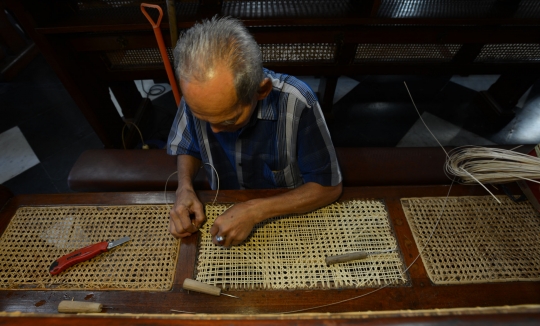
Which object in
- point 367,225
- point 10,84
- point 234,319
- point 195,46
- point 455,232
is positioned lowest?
point 455,232

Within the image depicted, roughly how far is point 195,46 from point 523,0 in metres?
2.42

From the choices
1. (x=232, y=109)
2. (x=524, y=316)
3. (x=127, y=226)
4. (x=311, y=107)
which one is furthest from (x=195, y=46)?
(x=524, y=316)

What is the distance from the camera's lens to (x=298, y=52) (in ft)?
6.79

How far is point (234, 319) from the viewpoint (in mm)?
540

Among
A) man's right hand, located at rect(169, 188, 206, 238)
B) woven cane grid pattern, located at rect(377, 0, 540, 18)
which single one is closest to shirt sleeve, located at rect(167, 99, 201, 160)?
man's right hand, located at rect(169, 188, 206, 238)

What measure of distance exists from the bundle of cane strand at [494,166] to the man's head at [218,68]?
0.91 m

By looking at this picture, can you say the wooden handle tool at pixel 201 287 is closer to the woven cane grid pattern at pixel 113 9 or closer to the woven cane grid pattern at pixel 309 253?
the woven cane grid pattern at pixel 309 253

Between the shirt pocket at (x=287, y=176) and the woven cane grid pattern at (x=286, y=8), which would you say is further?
the woven cane grid pattern at (x=286, y=8)

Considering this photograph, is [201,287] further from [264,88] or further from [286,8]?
[286,8]

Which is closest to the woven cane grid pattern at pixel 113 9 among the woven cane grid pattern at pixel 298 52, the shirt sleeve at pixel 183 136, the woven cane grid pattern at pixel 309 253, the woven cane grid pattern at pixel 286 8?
the woven cane grid pattern at pixel 286 8

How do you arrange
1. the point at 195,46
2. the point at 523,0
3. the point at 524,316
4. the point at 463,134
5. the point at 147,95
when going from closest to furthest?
the point at 524,316 < the point at 195,46 < the point at 523,0 < the point at 463,134 < the point at 147,95

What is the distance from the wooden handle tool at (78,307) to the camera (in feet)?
2.59

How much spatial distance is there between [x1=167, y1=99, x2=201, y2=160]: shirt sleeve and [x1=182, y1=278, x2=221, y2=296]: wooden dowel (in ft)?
1.99

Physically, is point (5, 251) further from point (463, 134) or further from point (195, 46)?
point (463, 134)
